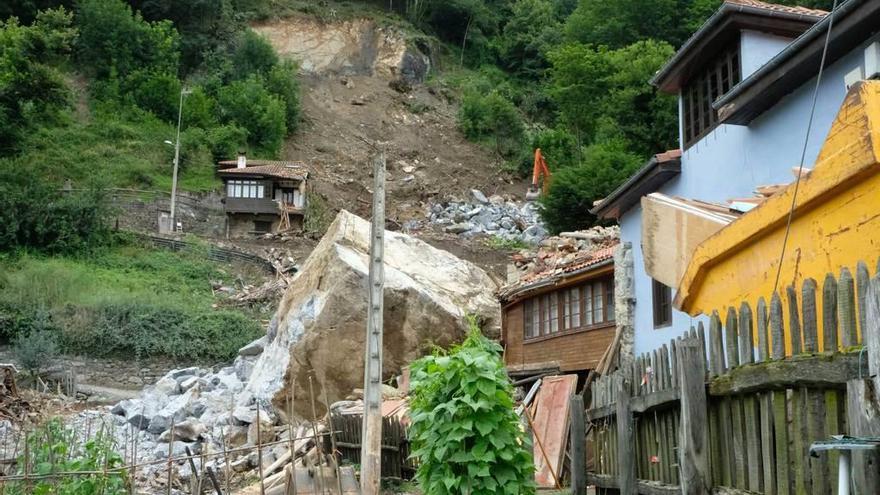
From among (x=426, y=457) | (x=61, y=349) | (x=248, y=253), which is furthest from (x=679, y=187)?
(x=248, y=253)

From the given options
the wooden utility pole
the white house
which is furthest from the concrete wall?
the wooden utility pole

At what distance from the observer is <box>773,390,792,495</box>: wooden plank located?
4.36 metres

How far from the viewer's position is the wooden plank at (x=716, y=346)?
5.09 m

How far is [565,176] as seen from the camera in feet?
114

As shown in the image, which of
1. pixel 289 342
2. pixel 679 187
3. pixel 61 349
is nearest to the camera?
pixel 679 187

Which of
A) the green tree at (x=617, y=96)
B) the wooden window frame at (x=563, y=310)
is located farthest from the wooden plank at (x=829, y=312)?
the green tree at (x=617, y=96)

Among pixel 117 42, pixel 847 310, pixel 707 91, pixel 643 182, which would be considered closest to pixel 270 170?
pixel 117 42

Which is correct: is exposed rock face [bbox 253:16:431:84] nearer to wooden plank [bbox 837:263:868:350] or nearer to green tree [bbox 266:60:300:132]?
green tree [bbox 266:60:300:132]

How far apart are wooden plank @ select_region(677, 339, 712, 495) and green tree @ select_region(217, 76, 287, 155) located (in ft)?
180

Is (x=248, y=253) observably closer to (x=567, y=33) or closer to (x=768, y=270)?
(x=567, y=33)

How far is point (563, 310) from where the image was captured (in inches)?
814

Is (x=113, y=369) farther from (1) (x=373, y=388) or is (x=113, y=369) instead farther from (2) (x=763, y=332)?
Answer: (2) (x=763, y=332)

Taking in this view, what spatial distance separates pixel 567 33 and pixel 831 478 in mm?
54417

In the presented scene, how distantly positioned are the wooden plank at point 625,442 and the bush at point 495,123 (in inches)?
2147
